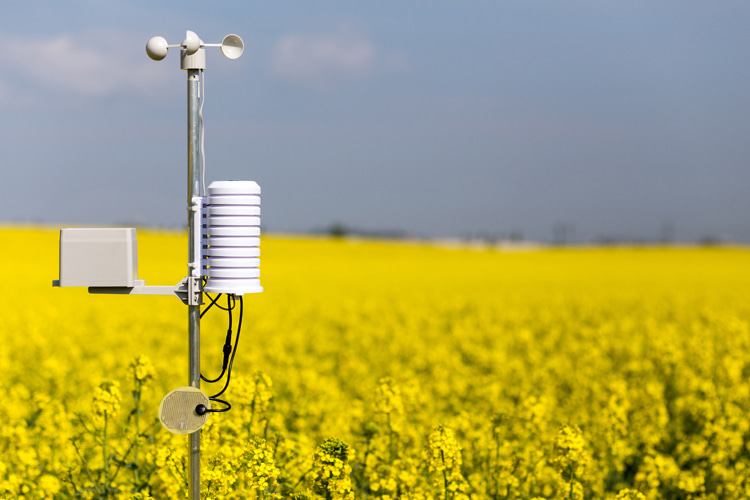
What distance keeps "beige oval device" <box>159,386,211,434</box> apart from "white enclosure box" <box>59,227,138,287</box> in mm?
668

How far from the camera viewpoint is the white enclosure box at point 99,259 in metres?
4.01

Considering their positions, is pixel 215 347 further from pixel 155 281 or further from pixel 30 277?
pixel 30 277

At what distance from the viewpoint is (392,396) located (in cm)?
527

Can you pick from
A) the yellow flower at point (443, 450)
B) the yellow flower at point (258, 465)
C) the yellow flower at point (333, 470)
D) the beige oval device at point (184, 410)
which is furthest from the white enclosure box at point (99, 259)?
the yellow flower at point (443, 450)

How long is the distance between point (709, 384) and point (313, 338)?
6.89 metres

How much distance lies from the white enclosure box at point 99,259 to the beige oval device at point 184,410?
0.67 metres

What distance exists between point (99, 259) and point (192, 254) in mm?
542

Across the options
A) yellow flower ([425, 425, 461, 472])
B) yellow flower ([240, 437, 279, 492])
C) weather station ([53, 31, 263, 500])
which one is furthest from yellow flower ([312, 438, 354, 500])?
weather station ([53, 31, 263, 500])

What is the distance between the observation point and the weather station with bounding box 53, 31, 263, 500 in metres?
3.87

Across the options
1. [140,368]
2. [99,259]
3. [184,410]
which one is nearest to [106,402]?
[140,368]

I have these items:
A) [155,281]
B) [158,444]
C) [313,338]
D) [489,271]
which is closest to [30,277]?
[155,281]

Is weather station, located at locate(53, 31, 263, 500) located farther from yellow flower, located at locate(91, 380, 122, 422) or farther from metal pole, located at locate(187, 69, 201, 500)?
yellow flower, located at locate(91, 380, 122, 422)

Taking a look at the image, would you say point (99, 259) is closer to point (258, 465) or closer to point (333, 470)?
point (258, 465)

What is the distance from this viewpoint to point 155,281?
929 inches
